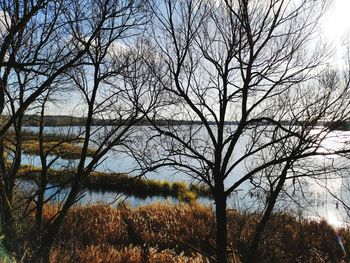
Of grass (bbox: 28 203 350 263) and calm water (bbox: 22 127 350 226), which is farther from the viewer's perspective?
grass (bbox: 28 203 350 263)

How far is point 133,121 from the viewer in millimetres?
7984

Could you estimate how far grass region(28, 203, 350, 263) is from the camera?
10.3 metres

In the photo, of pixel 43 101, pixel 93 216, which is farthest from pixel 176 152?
pixel 93 216

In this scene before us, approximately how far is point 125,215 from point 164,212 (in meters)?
1.48

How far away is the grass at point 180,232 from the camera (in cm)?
1033

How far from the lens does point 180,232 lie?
13.1 meters

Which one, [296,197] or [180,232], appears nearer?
[180,232]

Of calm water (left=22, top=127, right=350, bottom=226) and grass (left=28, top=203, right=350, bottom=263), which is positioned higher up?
calm water (left=22, top=127, right=350, bottom=226)

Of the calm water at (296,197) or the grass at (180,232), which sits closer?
the calm water at (296,197)

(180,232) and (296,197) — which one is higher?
(296,197)

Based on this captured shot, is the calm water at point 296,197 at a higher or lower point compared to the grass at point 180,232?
higher

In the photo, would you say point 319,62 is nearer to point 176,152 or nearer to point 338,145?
point 338,145

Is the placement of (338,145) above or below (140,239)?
above

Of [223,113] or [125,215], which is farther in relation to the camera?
[125,215]
